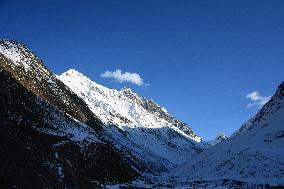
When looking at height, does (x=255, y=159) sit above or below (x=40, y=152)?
above

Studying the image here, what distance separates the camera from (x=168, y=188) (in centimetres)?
5544

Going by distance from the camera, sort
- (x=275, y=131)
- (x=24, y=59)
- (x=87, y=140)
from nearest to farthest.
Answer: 1. (x=87, y=140)
2. (x=275, y=131)
3. (x=24, y=59)

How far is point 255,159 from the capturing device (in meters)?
66.9

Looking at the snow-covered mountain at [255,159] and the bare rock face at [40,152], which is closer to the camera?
the bare rock face at [40,152]

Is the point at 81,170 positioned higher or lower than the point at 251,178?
lower

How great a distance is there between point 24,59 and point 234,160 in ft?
206

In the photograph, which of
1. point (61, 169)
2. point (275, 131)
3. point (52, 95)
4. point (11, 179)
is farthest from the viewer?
point (52, 95)

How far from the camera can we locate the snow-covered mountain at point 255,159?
2403 inches

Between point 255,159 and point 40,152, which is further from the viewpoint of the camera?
point 255,159

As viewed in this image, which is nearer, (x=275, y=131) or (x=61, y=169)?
(x=61, y=169)

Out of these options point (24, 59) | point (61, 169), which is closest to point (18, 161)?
point (61, 169)

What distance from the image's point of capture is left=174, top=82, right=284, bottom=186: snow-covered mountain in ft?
200

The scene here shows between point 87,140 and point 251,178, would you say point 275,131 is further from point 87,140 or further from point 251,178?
point 87,140

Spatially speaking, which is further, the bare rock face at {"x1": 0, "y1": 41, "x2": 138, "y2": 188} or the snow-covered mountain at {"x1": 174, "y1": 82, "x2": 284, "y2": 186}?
the snow-covered mountain at {"x1": 174, "y1": 82, "x2": 284, "y2": 186}
